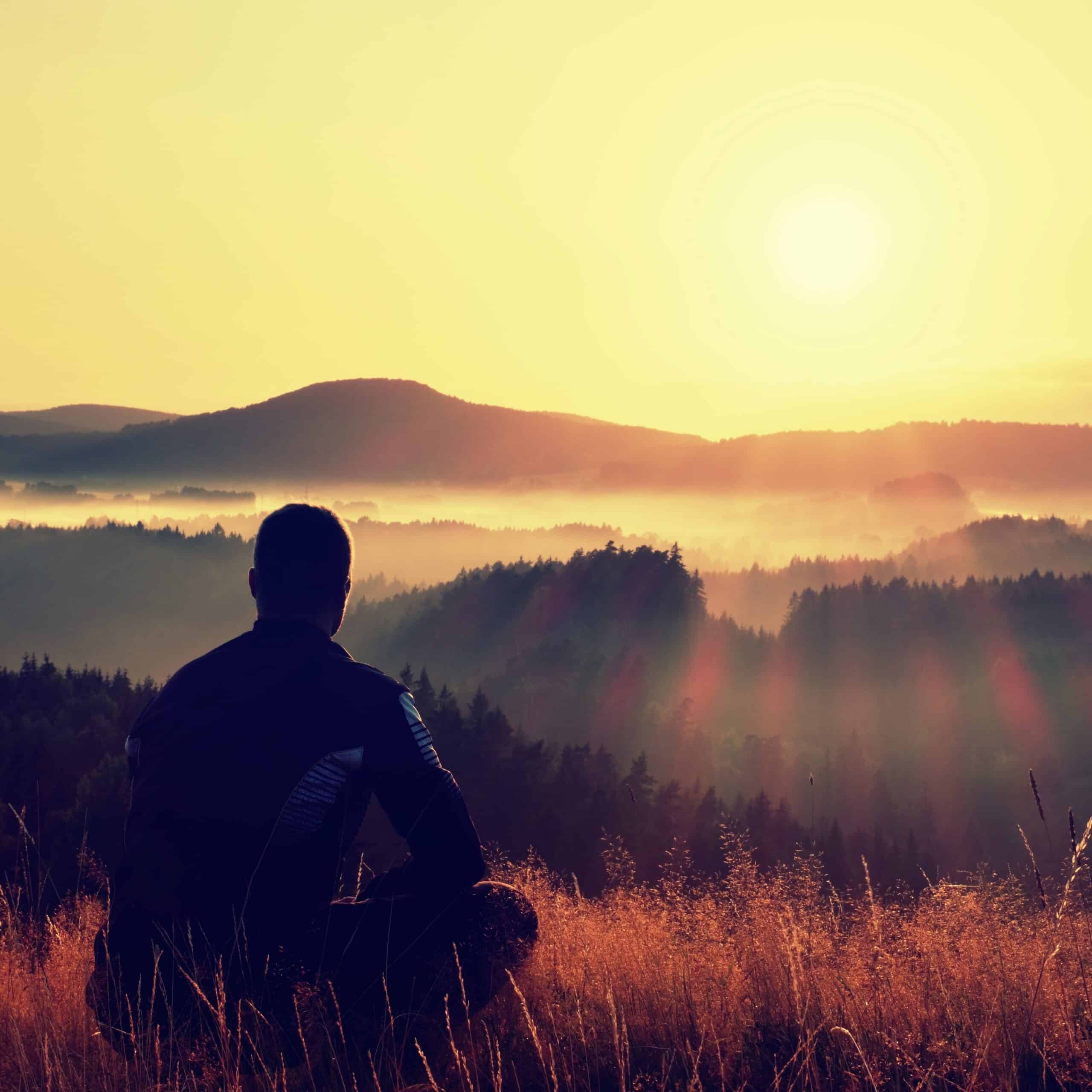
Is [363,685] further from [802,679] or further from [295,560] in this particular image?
[802,679]

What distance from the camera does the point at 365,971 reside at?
13.6ft

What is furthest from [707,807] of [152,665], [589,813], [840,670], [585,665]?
[152,665]

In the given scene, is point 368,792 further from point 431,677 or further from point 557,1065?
point 431,677

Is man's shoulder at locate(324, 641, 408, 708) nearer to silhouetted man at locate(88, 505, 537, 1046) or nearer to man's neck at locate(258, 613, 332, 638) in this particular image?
silhouetted man at locate(88, 505, 537, 1046)

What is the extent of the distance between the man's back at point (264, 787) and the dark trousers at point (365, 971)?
0.15m

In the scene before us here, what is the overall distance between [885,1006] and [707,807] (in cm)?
4452

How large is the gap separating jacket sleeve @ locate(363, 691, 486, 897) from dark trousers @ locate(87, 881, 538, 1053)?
0.18 metres

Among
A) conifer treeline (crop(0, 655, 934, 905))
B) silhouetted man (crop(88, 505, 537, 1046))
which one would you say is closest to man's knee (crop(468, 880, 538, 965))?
silhouetted man (crop(88, 505, 537, 1046))

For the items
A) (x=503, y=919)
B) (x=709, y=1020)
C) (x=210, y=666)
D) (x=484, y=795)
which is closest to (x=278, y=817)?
(x=210, y=666)

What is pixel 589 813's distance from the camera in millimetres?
38000

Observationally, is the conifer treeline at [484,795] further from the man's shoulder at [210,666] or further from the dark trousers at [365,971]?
the man's shoulder at [210,666]

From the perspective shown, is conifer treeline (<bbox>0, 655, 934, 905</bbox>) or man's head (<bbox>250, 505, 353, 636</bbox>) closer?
man's head (<bbox>250, 505, 353, 636</bbox>)

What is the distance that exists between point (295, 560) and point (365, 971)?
1.60 meters

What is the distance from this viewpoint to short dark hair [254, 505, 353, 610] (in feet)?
13.2
